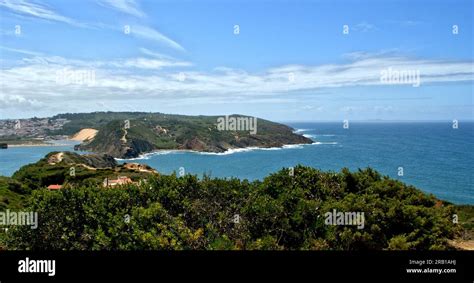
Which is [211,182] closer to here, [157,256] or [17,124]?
[157,256]

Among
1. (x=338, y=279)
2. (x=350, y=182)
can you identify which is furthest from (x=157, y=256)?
(x=350, y=182)

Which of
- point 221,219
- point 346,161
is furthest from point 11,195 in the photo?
point 346,161

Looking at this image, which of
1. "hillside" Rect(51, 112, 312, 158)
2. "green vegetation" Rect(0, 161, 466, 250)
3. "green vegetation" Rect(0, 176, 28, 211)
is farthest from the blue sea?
"green vegetation" Rect(0, 161, 466, 250)

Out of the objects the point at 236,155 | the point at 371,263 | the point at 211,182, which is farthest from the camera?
the point at 236,155

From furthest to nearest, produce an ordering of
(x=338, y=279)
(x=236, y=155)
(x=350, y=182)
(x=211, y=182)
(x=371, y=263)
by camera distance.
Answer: (x=236, y=155) < (x=350, y=182) < (x=211, y=182) < (x=371, y=263) < (x=338, y=279)
